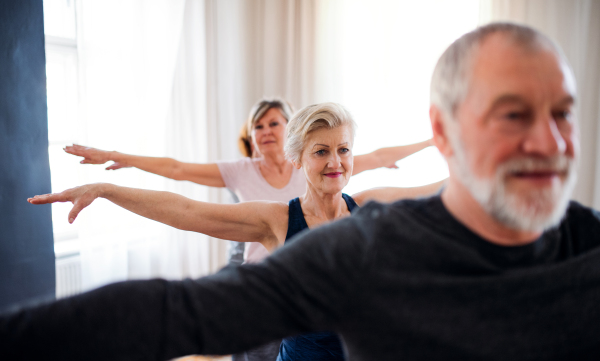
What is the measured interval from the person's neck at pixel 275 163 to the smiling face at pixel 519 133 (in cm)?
205

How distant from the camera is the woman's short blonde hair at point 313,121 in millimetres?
1625

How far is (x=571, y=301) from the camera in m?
0.69

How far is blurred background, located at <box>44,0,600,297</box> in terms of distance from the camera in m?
3.26

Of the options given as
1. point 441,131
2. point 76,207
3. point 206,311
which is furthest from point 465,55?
point 76,207

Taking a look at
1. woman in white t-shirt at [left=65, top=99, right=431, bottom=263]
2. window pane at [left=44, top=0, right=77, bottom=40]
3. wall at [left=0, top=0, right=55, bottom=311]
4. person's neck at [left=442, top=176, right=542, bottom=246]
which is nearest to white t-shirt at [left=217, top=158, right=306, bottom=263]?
woman in white t-shirt at [left=65, top=99, right=431, bottom=263]

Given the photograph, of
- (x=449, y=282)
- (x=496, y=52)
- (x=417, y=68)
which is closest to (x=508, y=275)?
(x=449, y=282)

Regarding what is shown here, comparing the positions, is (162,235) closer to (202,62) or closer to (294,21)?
(202,62)

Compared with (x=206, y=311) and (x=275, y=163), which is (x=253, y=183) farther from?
(x=206, y=311)

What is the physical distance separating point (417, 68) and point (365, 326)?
3534mm

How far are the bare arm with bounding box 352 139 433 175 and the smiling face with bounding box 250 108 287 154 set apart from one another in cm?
51

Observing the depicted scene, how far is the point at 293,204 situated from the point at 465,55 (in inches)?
37.1

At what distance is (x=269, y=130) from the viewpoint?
278 centimetres

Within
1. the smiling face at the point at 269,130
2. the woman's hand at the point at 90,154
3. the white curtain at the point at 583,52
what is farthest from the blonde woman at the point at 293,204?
the white curtain at the point at 583,52

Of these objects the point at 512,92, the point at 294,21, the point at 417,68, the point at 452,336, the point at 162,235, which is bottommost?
the point at 162,235
